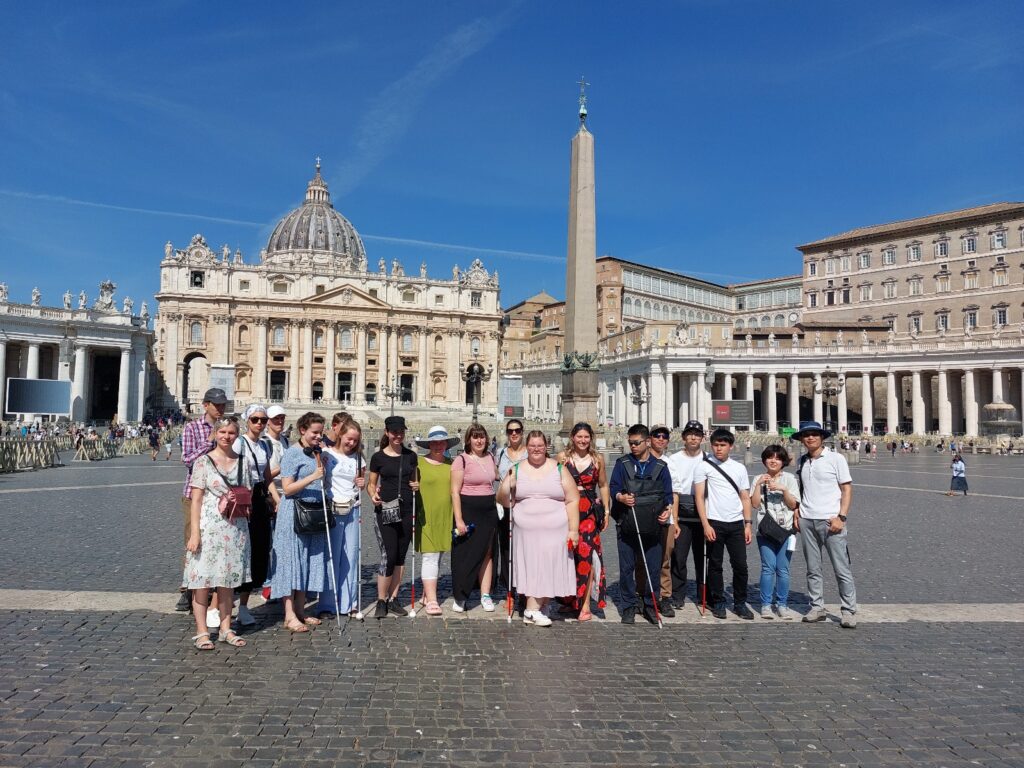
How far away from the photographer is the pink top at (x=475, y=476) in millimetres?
5836

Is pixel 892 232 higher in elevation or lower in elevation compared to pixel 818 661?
higher

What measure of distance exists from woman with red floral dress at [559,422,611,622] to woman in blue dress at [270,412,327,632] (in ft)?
6.65

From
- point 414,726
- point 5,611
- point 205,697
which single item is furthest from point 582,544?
point 5,611

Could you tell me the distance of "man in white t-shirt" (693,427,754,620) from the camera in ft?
19.2

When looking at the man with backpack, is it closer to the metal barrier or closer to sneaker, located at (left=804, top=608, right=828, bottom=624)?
sneaker, located at (left=804, top=608, right=828, bottom=624)

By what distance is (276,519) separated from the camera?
5.54 meters

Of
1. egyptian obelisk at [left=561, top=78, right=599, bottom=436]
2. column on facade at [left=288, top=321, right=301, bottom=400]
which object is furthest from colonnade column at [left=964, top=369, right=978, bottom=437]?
column on facade at [left=288, top=321, right=301, bottom=400]

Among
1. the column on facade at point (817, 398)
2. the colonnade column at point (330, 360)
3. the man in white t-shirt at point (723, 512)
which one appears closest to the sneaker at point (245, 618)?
the man in white t-shirt at point (723, 512)

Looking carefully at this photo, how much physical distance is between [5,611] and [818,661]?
6318 mm

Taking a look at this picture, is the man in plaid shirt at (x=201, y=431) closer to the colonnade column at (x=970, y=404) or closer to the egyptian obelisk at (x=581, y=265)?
the egyptian obelisk at (x=581, y=265)

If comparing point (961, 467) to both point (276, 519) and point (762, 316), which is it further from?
point (762, 316)

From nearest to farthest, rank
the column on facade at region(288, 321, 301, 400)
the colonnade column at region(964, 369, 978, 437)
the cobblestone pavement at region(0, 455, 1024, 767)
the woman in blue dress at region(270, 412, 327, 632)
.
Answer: the cobblestone pavement at region(0, 455, 1024, 767), the woman in blue dress at region(270, 412, 327, 632), the colonnade column at region(964, 369, 978, 437), the column on facade at region(288, 321, 301, 400)

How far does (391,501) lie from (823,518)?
141 inches

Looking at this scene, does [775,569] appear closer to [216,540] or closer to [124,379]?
[216,540]
